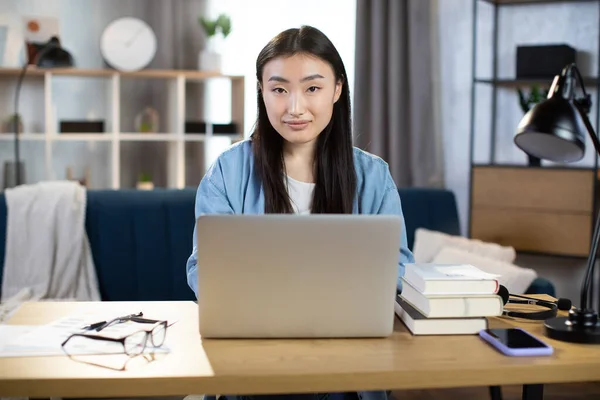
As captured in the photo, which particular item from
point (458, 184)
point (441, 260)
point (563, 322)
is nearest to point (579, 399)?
point (441, 260)

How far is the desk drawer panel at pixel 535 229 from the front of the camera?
3648 millimetres

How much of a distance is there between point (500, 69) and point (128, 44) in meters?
2.01

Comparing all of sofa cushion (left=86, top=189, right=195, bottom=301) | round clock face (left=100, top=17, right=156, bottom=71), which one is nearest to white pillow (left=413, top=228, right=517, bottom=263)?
sofa cushion (left=86, top=189, right=195, bottom=301)

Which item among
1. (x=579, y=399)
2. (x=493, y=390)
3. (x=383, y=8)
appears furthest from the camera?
(x=383, y=8)

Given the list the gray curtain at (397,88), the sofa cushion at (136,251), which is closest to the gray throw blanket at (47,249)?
the sofa cushion at (136,251)

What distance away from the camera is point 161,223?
9.73 feet

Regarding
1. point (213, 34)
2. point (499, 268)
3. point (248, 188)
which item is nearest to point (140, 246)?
point (248, 188)

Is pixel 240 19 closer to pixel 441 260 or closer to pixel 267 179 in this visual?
pixel 441 260

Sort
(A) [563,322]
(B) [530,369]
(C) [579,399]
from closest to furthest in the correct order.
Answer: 1. (B) [530,369]
2. (A) [563,322]
3. (C) [579,399]

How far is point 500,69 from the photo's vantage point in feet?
14.0

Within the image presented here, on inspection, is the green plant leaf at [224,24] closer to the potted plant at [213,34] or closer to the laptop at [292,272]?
the potted plant at [213,34]

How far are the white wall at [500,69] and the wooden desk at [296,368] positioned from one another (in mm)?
2864

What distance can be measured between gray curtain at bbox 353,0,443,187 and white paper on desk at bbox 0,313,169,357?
281cm

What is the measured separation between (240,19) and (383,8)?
95 centimetres
